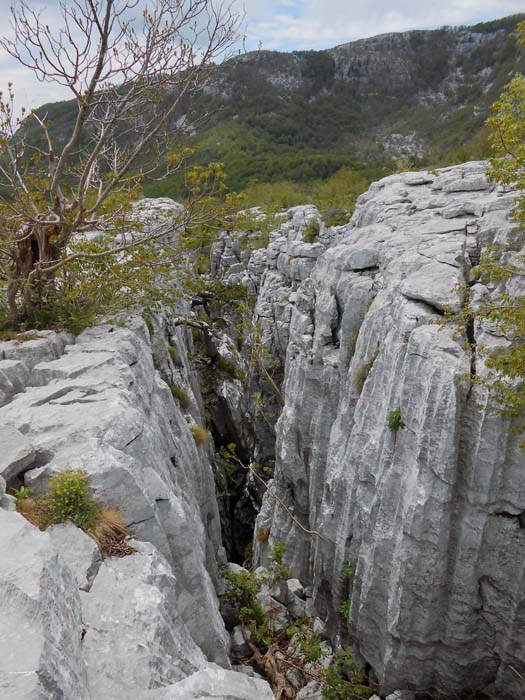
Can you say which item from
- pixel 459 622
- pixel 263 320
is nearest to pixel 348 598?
pixel 459 622

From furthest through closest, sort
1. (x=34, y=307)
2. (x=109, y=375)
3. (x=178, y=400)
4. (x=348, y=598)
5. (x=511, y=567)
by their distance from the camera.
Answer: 1. (x=178, y=400)
2. (x=348, y=598)
3. (x=34, y=307)
4. (x=511, y=567)
5. (x=109, y=375)

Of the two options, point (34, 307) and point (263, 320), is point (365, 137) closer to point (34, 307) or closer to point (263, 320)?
point (263, 320)

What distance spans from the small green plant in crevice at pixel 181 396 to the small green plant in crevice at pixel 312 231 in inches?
855

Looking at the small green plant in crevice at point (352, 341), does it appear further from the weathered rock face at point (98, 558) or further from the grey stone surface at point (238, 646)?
the grey stone surface at point (238, 646)

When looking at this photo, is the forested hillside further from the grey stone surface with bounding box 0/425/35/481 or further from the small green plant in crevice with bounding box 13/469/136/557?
the small green plant in crevice with bounding box 13/469/136/557

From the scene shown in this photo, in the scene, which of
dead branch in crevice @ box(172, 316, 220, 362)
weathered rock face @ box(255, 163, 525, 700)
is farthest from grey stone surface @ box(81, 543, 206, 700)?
dead branch in crevice @ box(172, 316, 220, 362)

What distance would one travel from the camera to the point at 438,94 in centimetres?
17688

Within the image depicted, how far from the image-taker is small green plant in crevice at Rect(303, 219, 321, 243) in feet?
124

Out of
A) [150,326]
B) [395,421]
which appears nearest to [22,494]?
[395,421]

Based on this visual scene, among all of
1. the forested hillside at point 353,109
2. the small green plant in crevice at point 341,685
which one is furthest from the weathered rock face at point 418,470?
the forested hillside at point 353,109

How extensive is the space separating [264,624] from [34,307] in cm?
1109

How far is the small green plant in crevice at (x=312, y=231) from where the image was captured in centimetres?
3766

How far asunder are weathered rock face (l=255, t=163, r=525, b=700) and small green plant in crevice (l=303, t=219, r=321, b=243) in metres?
18.3

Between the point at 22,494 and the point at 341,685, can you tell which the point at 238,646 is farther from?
the point at 22,494
